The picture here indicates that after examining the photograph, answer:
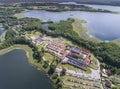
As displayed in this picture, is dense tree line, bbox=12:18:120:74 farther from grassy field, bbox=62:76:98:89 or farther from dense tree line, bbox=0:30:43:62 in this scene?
dense tree line, bbox=0:30:43:62

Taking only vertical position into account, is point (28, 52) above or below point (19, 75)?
above

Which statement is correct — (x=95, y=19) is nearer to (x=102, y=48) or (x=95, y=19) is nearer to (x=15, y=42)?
(x=102, y=48)

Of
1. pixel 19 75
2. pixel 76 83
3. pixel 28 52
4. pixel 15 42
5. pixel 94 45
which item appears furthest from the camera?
pixel 15 42

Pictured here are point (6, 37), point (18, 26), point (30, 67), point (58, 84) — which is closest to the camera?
point (58, 84)

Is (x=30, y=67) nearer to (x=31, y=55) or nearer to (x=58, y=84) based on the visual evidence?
(x=31, y=55)

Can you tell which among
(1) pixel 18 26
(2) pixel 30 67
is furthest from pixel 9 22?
(2) pixel 30 67

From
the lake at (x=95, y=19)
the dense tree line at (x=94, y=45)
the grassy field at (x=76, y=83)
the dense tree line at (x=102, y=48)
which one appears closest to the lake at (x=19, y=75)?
the grassy field at (x=76, y=83)

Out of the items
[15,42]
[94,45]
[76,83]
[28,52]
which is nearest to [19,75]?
[28,52]
